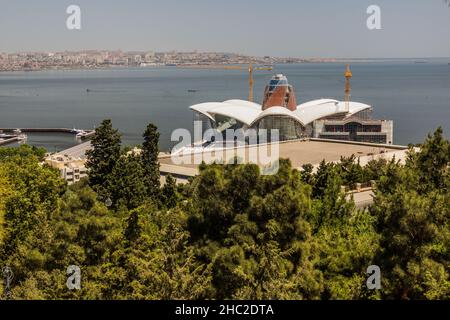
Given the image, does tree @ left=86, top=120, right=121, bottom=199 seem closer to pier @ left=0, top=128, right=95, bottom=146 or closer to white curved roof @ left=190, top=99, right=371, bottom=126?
white curved roof @ left=190, top=99, right=371, bottom=126

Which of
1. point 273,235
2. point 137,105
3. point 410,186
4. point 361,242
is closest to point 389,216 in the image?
point 361,242

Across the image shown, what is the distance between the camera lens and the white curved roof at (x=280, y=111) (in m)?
37.8

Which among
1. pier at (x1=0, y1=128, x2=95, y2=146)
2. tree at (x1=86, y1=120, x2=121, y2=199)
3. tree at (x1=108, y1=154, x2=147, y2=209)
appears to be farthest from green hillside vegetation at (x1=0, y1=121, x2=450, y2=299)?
pier at (x1=0, y1=128, x2=95, y2=146)

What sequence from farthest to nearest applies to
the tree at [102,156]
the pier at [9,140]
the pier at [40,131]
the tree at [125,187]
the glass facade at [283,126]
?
the pier at [40,131] → the pier at [9,140] → the glass facade at [283,126] → the tree at [102,156] → the tree at [125,187]

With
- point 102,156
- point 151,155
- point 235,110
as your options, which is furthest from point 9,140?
point 102,156

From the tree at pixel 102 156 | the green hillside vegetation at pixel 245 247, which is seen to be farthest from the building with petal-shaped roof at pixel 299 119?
the green hillside vegetation at pixel 245 247

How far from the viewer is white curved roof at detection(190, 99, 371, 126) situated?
3778 cm

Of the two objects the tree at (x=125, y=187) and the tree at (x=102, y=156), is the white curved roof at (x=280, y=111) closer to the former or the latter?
the tree at (x=102, y=156)

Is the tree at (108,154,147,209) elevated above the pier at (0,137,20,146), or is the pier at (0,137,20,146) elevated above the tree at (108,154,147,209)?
the tree at (108,154,147,209)

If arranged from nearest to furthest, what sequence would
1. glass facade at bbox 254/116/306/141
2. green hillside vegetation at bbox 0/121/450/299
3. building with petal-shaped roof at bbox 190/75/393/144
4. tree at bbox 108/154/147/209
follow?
green hillside vegetation at bbox 0/121/450/299
tree at bbox 108/154/147/209
glass facade at bbox 254/116/306/141
building with petal-shaped roof at bbox 190/75/393/144

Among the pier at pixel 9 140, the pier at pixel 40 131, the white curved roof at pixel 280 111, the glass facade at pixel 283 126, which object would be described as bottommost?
the pier at pixel 9 140

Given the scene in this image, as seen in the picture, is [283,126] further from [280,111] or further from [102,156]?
[102,156]

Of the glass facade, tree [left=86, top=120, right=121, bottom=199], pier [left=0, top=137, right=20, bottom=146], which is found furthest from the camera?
pier [left=0, top=137, right=20, bottom=146]

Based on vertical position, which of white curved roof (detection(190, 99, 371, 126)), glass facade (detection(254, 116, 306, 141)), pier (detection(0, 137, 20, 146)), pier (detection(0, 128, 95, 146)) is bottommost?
pier (detection(0, 137, 20, 146))
